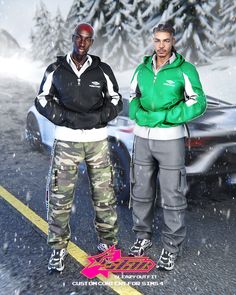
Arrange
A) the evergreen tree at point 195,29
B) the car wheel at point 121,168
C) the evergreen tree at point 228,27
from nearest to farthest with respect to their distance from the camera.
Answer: the car wheel at point 121,168
the evergreen tree at point 195,29
the evergreen tree at point 228,27

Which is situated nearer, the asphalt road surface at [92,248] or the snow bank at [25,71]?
the asphalt road surface at [92,248]

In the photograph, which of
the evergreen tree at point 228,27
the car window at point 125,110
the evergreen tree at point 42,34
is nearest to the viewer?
the car window at point 125,110

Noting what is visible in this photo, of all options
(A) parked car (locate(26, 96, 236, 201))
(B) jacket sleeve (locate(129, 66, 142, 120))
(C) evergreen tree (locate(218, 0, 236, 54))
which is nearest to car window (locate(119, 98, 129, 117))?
(A) parked car (locate(26, 96, 236, 201))

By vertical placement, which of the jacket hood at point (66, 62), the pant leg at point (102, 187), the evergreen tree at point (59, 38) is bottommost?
the evergreen tree at point (59, 38)

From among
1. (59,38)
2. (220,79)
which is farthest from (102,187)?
(59,38)

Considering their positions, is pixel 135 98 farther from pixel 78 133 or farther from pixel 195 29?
pixel 195 29

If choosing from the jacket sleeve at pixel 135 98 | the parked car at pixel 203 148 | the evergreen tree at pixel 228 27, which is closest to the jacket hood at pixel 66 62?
the jacket sleeve at pixel 135 98

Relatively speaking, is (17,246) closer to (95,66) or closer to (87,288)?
(87,288)

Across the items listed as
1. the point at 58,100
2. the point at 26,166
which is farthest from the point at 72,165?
the point at 26,166

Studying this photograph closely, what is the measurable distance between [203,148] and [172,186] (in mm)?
1129

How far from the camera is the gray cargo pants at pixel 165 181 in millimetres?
3662

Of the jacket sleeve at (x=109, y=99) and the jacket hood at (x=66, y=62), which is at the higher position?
the jacket hood at (x=66, y=62)

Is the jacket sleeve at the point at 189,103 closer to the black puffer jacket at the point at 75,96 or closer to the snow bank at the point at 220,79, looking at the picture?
the black puffer jacket at the point at 75,96

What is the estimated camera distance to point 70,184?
3682 millimetres
